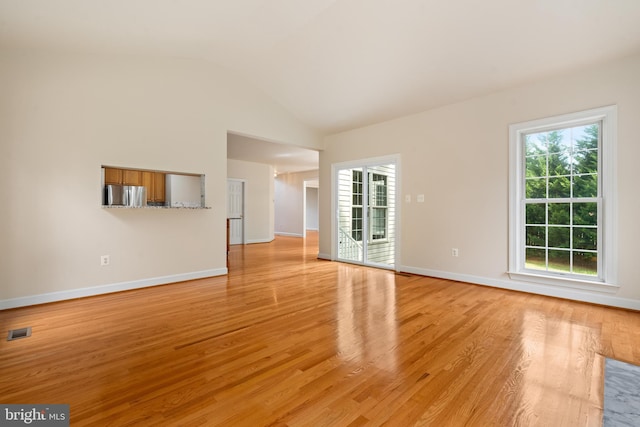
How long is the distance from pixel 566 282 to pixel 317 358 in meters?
3.36

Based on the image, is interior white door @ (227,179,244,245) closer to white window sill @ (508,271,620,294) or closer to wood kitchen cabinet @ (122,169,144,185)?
wood kitchen cabinet @ (122,169,144,185)

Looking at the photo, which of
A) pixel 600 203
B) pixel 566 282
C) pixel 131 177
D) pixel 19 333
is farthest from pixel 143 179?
pixel 600 203

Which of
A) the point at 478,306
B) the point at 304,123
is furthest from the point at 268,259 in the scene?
the point at 478,306

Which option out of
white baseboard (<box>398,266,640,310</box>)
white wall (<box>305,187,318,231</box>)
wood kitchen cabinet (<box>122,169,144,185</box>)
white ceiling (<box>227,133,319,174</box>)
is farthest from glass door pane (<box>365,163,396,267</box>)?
white wall (<box>305,187,318,231</box>)

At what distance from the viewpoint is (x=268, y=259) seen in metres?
6.53

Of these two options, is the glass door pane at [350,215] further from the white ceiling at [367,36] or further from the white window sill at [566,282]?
the white window sill at [566,282]

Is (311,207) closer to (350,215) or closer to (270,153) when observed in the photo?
(270,153)

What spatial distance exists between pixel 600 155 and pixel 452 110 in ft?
6.19

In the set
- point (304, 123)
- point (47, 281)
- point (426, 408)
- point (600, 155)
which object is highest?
point (304, 123)

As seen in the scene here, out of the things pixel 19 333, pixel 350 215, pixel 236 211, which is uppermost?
pixel 236 211

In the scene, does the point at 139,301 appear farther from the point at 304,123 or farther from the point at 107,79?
the point at 304,123

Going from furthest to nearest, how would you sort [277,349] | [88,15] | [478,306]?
[478,306] → [88,15] → [277,349]

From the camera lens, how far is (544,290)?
378cm

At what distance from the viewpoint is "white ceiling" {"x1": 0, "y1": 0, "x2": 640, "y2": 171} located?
9.43 ft
